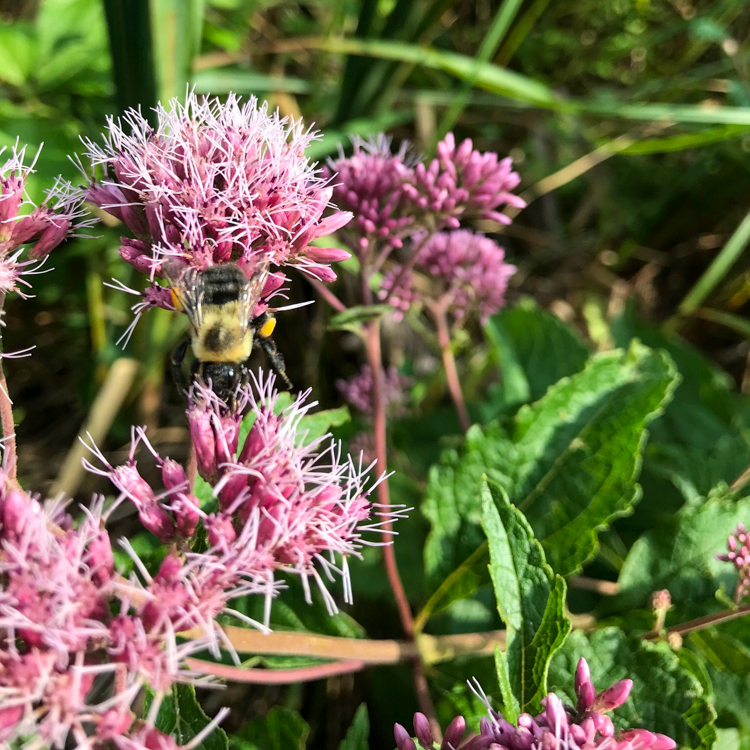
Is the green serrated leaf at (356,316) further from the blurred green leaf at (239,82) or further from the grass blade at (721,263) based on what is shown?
the grass blade at (721,263)

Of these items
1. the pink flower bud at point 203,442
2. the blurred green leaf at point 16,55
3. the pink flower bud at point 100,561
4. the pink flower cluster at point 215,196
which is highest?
the blurred green leaf at point 16,55

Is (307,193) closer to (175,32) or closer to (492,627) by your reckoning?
(175,32)

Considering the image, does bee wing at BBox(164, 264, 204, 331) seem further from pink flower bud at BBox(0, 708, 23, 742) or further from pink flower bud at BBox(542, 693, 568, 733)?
pink flower bud at BBox(542, 693, 568, 733)

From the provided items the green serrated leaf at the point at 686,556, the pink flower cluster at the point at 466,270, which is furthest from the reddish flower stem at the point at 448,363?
the green serrated leaf at the point at 686,556

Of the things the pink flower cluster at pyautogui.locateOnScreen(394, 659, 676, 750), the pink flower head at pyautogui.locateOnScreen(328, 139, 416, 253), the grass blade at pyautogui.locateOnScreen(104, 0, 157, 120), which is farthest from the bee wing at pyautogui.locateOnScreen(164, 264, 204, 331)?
the grass blade at pyautogui.locateOnScreen(104, 0, 157, 120)

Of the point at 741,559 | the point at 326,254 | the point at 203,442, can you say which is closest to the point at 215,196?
the point at 326,254

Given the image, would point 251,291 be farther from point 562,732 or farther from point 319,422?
point 562,732

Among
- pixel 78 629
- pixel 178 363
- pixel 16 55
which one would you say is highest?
pixel 16 55
